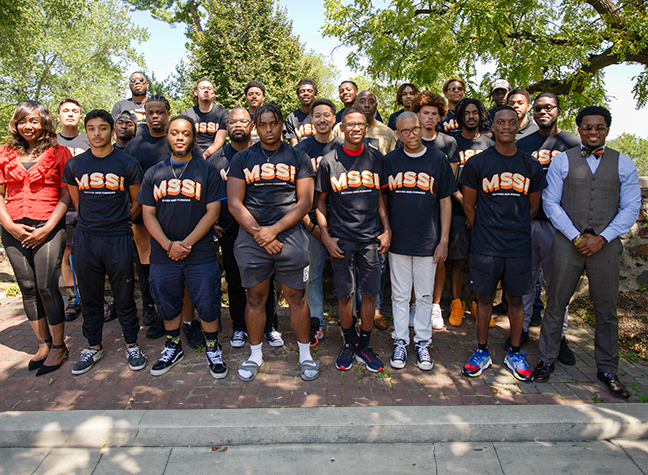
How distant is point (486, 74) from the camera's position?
890cm

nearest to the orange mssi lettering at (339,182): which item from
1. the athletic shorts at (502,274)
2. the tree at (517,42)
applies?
the athletic shorts at (502,274)

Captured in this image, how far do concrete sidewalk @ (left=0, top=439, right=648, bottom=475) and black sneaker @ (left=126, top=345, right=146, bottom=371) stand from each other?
0.98 meters

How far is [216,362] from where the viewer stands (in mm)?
3883

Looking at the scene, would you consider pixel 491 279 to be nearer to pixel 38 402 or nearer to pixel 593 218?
pixel 593 218

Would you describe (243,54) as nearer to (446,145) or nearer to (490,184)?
(446,145)

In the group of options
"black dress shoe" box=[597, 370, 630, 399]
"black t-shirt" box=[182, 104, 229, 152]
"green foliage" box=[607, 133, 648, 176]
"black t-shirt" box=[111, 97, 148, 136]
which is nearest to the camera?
"black dress shoe" box=[597, 370, 630, 399]

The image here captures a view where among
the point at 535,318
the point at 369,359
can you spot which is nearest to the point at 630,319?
the point at 535,318

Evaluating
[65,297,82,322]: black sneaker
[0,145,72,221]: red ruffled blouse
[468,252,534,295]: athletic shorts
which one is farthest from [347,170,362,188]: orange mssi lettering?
[65,297,82,322]: black sneaker

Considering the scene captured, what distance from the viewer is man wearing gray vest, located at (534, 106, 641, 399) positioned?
3.51m

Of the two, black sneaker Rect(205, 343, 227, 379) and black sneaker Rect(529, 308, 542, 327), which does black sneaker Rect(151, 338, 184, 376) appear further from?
black sneaker Rect(529, 308, 542, 327)

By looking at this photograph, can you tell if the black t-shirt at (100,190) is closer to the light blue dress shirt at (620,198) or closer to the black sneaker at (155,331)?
the black sneaker at (155,331)

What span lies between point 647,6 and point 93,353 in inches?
393

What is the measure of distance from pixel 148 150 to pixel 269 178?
5.65 feet

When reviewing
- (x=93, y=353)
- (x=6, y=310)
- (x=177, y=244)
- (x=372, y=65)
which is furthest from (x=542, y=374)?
(x=372, y=65)
